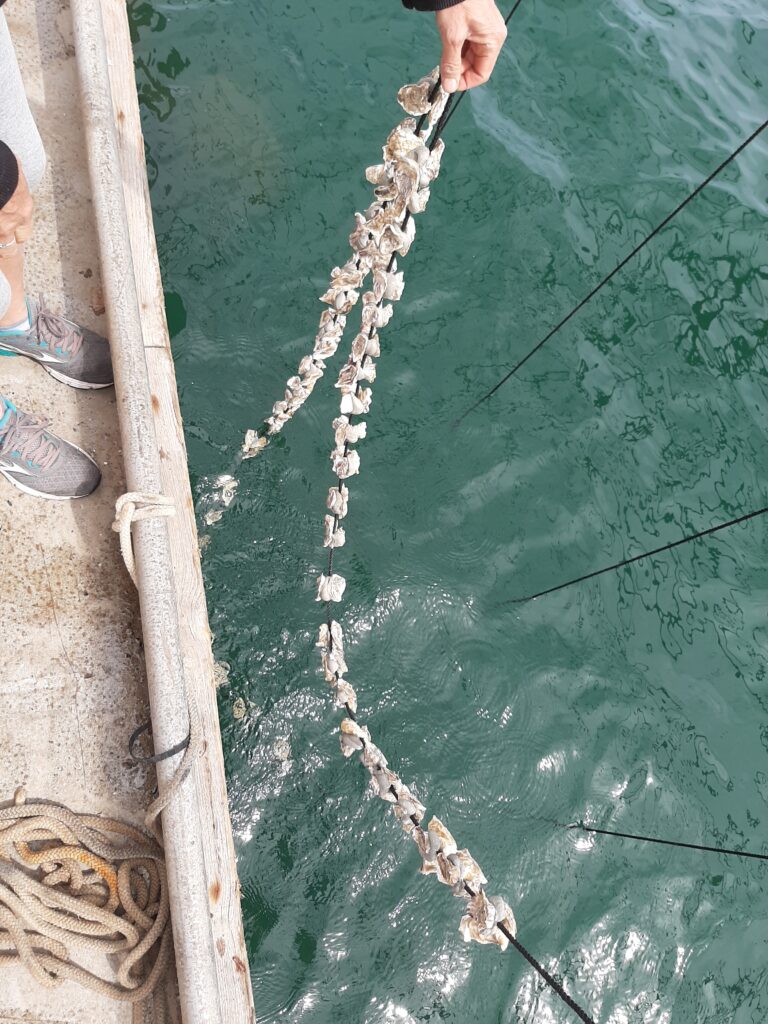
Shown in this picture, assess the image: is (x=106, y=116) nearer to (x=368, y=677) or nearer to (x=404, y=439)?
(x=404, y=439)

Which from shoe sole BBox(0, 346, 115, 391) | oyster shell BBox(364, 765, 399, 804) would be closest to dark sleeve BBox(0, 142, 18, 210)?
shoe sole BBox(0, 346, 115, 391)

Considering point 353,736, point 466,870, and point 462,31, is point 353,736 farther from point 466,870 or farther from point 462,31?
point 462,31

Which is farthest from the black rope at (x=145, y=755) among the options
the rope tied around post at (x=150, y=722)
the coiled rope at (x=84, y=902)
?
the coiled rope at (x=84, y=902)

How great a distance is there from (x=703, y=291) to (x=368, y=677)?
2775mm

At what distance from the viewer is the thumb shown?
1.45 meters

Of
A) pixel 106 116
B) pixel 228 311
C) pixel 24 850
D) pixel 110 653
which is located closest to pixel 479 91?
pixel 228 311

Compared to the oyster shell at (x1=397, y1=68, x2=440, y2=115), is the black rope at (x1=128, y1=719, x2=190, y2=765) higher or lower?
lower

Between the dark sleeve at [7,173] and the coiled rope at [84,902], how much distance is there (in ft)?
4.91

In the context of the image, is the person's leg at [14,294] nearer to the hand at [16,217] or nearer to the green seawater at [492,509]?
the hand at [16,217]

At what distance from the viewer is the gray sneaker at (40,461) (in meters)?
2.18

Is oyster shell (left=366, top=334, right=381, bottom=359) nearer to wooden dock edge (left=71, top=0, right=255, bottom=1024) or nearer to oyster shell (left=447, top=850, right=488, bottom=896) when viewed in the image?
wooden dock edge (left=71, top=0, right=255, bottom=1024)

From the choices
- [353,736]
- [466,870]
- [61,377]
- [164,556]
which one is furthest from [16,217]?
[466,870]

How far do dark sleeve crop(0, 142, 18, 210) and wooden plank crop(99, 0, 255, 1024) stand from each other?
651mm

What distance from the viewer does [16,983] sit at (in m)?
1.77
